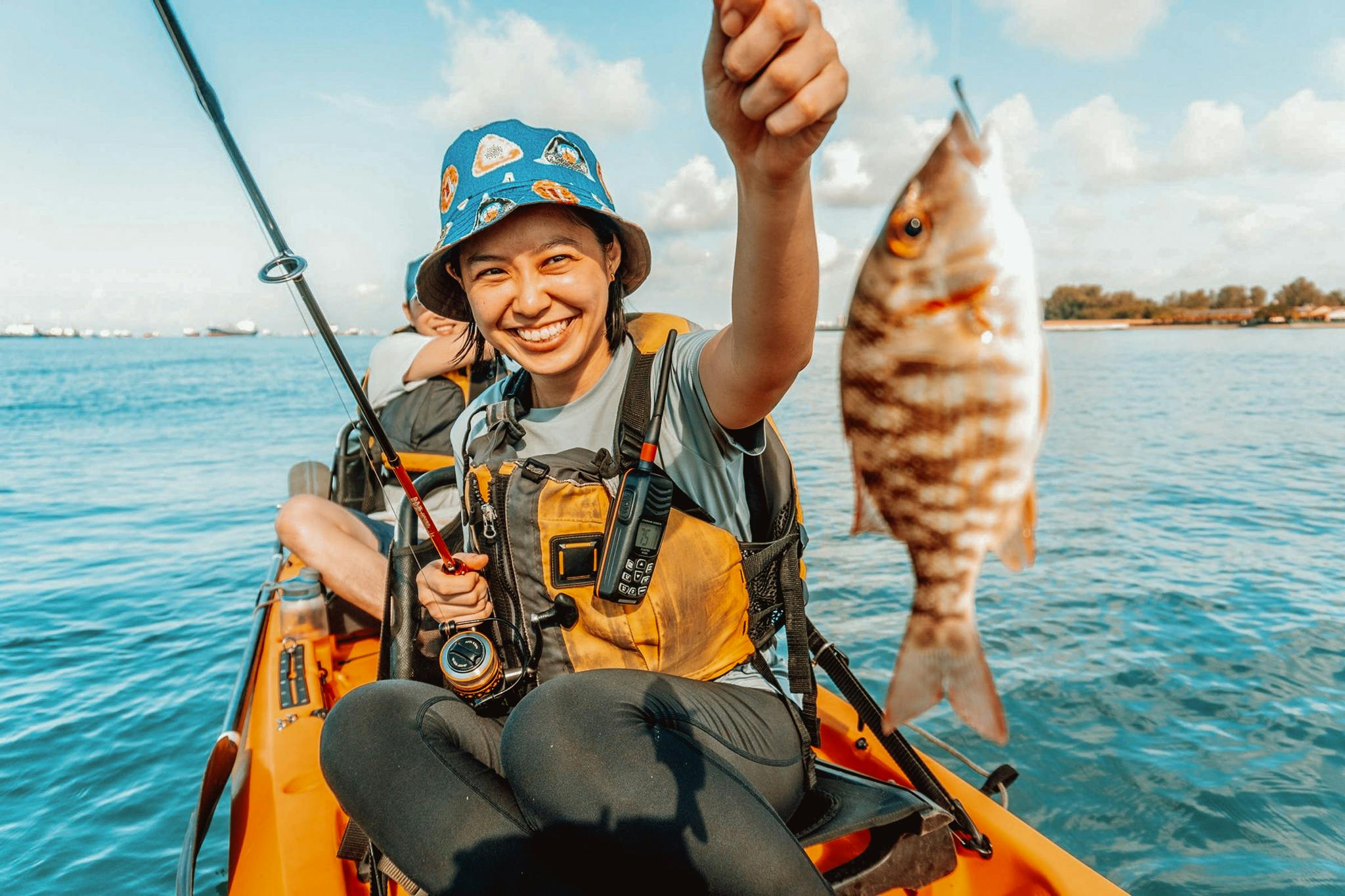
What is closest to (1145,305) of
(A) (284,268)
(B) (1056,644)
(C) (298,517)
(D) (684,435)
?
(D) (684,435)

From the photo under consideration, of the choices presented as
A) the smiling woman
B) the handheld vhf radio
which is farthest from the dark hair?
the handheld vhf radio

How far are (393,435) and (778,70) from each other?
14.6ft

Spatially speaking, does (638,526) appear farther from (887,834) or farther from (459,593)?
(887,834)

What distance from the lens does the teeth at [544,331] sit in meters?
2.26

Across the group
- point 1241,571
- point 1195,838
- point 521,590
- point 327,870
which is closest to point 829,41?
point 521,590

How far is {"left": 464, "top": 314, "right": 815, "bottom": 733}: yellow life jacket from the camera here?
214 centimetres

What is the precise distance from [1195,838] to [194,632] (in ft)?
25.8

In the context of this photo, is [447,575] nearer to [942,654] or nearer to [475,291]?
[475,291]

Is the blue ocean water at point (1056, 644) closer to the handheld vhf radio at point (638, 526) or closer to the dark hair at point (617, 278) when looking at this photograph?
the handheld vhf radio at point (638, 526)

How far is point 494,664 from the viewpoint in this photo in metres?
2.32

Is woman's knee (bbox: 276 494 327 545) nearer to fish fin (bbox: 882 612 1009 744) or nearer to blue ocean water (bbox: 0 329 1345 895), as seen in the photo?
blue ocean water (bbox: 0 329 1345 895)

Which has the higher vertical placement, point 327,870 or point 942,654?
point 942,654

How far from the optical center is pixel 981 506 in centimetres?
108

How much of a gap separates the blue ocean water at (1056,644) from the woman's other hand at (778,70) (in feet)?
1.67
